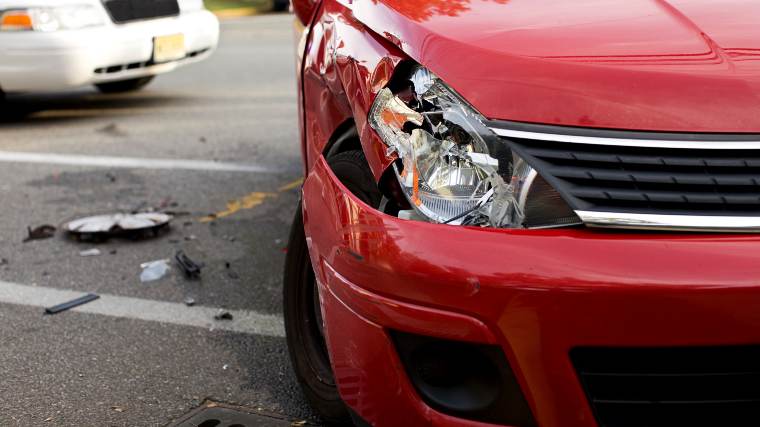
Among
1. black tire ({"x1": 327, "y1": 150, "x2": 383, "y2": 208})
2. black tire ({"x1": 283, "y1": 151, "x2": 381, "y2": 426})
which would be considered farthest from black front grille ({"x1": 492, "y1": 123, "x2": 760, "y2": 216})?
black tire ({"x1": 283, "y1": 151, "x2": 381, "y2": 426})

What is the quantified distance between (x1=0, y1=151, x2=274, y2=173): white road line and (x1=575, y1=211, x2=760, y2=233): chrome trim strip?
4.24m

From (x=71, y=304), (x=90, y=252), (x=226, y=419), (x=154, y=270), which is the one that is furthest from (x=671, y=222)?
(x=90, y=252)

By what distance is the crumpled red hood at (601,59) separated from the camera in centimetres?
203

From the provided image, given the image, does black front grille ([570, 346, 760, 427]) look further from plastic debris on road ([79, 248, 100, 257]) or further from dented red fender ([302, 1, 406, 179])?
plastic debris on road ([79, 248, 100, 257])

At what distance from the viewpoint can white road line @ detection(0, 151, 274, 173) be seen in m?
6.16

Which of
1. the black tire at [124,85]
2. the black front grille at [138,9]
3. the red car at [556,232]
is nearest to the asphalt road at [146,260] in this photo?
the black tire at [124,85]

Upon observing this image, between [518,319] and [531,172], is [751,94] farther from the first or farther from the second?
[518,319]

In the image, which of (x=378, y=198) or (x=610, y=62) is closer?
(x=610, y=62)

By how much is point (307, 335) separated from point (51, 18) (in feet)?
17.8

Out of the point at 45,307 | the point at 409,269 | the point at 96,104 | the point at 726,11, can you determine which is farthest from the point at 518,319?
the point at 96,104

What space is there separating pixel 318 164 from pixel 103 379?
1.22 meters

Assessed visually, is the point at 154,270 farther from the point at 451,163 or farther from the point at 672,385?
the point at 672,385

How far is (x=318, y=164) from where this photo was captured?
98.3 inches

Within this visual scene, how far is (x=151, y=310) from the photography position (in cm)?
382
